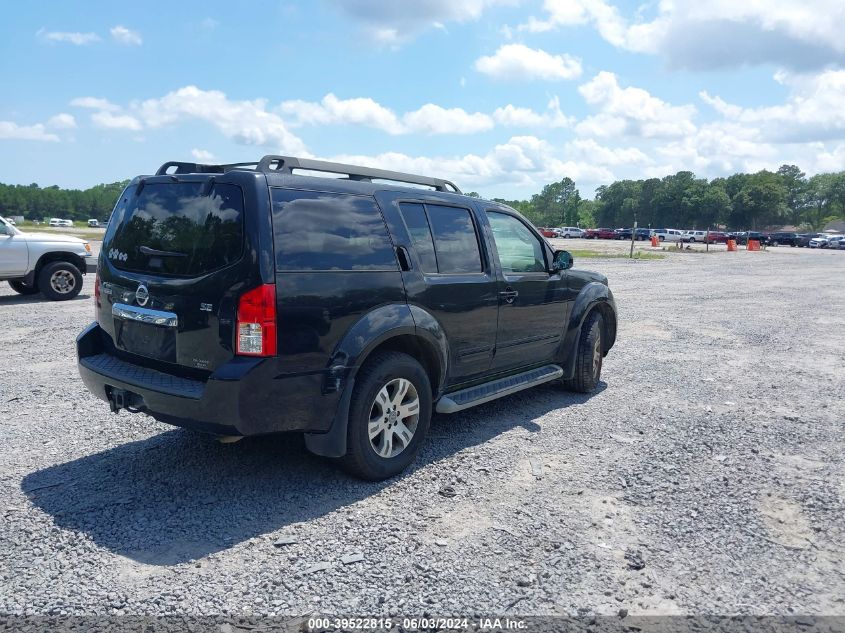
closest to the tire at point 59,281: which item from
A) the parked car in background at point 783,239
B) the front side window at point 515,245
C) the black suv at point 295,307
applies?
the black suv at point 295,307

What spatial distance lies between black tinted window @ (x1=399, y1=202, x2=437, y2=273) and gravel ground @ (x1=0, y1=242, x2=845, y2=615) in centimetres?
141

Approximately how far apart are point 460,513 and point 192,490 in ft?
5.53

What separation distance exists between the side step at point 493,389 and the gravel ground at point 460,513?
0.33 m

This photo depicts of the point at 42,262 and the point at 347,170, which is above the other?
the point at 347,170

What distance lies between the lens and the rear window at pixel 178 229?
3768 millimetres

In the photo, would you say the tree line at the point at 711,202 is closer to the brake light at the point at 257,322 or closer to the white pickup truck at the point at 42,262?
the white pickup truck at the point at 42,262

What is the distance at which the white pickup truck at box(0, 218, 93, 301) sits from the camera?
12.3m

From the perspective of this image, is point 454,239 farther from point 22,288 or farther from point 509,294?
point 22,288

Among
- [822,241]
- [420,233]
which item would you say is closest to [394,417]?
[420,233]

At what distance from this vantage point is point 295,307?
3.70 m

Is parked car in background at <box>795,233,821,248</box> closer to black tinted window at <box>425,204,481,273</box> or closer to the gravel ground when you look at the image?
the gravel ground

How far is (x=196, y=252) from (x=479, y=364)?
7.61 feet

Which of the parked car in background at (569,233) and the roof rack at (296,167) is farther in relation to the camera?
the parked car in background at (569,233)

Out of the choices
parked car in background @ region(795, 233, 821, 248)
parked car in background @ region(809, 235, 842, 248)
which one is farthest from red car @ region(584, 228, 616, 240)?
parked car in background @ region(809, 235, 842, 248)
